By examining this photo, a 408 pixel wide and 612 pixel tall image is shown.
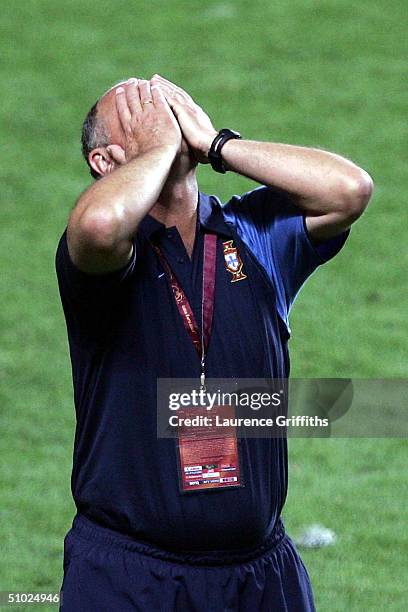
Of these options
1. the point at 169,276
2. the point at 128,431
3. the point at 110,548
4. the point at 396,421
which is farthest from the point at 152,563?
the point at 396,421

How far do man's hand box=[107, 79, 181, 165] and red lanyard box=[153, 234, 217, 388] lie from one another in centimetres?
28

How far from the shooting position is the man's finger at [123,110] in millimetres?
3736

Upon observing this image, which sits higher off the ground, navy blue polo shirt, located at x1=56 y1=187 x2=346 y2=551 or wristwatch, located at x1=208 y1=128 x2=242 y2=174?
wristwatch, located at x1=208 y1=128 x2=242 y2=174

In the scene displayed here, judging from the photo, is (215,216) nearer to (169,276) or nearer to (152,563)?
(169,276)

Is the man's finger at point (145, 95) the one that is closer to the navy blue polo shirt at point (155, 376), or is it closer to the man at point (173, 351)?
the man at point (173, 351)

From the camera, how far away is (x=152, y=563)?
12.1 ft

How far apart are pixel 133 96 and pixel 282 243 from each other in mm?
576

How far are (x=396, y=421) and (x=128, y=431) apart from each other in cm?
405

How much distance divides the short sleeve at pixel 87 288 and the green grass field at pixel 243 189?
2.64m

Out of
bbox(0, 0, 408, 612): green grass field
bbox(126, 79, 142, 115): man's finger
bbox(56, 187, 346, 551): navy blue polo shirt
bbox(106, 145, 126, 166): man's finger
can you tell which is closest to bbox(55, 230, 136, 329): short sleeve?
bbox(56, 187, 346, 551): navy blue polo shirt

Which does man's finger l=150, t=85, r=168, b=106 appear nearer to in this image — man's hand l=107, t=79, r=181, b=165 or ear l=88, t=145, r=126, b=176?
man's hand l=107, t=79, r=181, b=165

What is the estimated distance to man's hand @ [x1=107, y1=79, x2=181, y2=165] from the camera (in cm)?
367

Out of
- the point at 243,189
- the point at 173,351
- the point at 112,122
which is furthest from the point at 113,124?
the point at 243,189

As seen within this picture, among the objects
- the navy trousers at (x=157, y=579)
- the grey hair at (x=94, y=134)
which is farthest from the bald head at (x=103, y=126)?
the navy trousers at (x=157, y=579)
